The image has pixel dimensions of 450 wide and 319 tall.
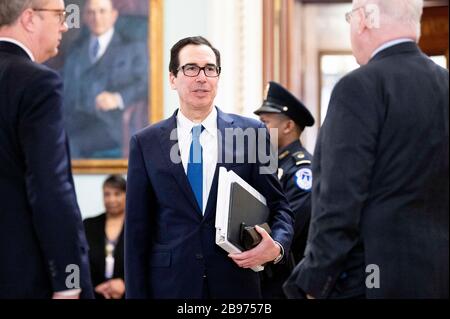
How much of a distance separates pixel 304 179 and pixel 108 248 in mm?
1558

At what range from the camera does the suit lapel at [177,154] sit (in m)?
3.30

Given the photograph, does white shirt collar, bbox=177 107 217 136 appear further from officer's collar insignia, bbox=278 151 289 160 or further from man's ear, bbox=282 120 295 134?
man's ear, bbox=282 120 295 134

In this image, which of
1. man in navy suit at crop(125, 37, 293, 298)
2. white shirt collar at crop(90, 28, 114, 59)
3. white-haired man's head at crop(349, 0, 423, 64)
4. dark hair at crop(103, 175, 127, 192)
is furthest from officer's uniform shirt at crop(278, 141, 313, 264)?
white shirt collar at crop(90, 28, 114, 59)

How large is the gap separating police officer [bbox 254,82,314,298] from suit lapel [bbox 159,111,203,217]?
0.84 metres

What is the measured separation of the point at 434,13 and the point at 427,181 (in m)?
4.55

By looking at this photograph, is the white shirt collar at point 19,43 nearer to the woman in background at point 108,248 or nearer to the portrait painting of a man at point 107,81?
the woman in background at point 108,248

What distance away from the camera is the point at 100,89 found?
6270 mm

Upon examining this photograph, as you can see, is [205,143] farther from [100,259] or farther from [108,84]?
→ [108,84]

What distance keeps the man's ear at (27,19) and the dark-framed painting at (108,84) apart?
3404 mm

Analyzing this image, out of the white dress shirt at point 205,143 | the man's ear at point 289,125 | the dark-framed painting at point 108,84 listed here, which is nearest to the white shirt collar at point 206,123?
the white dress shirt at point 205,143

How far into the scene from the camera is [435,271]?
2.61 meters

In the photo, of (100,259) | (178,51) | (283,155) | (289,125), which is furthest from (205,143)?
(100,259)
